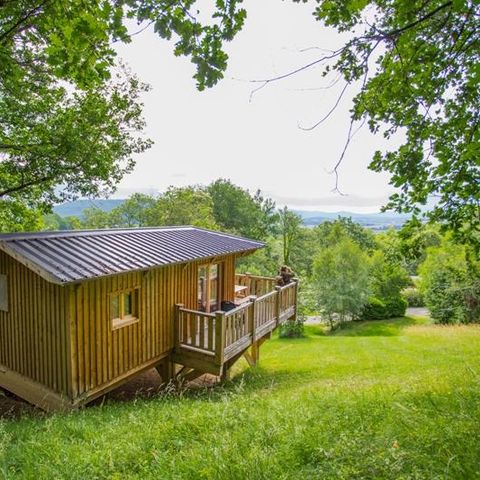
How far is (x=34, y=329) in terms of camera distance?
23.4 ft

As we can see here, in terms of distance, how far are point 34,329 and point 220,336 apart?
401 centimetres

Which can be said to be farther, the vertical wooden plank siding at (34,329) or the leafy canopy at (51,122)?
the vertical wooden plank siding at (34,329)

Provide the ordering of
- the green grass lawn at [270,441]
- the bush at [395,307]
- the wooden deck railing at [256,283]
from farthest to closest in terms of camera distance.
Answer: the bush at [395,307] < the wooden deck railing at [256,283] < the green grass lawn at [270,441]

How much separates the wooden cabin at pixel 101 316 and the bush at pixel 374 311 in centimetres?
1916

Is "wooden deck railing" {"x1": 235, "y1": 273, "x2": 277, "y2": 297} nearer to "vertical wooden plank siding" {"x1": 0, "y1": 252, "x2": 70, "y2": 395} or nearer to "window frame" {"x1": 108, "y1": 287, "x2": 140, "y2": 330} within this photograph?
"window frame" {"x1": 108, "y1": 287, "x2": 140, "y2": 330}

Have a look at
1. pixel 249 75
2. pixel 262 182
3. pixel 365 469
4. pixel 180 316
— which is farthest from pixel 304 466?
pixel 262 182

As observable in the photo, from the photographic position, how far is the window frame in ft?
24.2

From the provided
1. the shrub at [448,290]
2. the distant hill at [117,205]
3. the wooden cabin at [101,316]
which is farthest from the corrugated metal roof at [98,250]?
the shrub at [448,290]

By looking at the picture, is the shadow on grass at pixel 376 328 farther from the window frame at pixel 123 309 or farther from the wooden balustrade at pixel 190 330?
the window frame at pixel 123 309

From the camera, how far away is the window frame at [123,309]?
7.39 m

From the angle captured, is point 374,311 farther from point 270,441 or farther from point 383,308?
point 270,441

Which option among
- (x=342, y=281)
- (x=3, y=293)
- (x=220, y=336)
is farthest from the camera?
(x=342, y=281)

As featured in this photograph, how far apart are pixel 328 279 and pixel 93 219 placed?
27.2 meters

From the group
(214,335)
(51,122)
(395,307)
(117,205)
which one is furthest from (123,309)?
(117,205)
